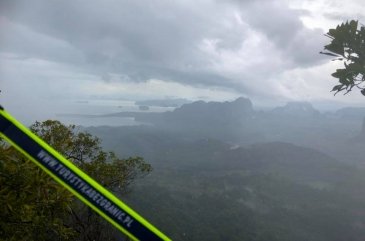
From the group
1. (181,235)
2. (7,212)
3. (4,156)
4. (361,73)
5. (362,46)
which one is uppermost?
(362,46)

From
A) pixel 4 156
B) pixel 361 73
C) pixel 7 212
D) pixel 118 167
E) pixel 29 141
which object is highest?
→ pixel 361 73

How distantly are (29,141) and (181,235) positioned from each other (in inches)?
7336

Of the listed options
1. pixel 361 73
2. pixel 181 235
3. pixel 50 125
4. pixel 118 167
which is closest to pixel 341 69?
pixel 361 73

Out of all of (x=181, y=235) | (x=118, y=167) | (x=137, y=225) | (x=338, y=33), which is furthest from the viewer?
(x=181, y=235)

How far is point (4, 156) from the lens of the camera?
7332mm

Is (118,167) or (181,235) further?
(181,235)

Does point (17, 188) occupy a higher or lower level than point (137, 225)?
lower

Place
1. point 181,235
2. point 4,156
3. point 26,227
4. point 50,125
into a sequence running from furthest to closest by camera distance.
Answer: point 181,235 < point 50,125 < point 26,227 < point 4,156

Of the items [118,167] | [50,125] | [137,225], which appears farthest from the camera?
[118,167]

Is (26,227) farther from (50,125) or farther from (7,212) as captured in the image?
(50,125)

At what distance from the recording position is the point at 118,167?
74.0 ft

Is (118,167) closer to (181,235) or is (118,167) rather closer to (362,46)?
(362,46)

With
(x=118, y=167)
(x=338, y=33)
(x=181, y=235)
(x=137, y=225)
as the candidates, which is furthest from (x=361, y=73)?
(x=181, y=235)

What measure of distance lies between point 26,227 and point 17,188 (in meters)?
1.33
